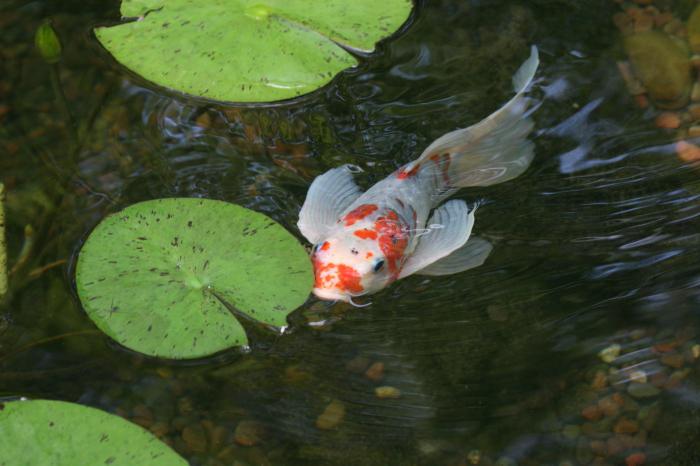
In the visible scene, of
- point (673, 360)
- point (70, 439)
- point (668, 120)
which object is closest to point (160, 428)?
point (70, 439)

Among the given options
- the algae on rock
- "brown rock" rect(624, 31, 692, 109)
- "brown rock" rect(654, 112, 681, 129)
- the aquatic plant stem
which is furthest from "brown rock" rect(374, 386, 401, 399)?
"brown rock" rect(624, 31, 692, 109)

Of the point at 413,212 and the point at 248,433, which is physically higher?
the point at 413,212

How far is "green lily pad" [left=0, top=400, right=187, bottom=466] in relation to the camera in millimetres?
2137

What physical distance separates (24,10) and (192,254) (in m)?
1.82

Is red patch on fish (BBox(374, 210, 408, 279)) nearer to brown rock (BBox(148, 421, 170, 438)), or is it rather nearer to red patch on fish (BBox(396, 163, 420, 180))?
red patch on fish (BBox(396, 163, 420, 180))

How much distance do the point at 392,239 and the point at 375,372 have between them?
0.53 m

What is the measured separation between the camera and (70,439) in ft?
7.18

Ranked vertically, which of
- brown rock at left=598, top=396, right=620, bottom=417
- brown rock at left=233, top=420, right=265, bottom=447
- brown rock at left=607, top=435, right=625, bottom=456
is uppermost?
brown rock at left=598, top=396, right=620, bottom=417

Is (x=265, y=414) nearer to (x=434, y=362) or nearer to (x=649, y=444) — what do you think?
(x=434, y=362)

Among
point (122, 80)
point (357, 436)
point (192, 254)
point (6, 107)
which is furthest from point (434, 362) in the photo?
point (6, 107)

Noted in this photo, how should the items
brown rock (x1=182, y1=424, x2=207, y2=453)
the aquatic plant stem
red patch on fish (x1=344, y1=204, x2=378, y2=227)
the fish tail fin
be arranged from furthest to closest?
the aquatic plant stem, the fish tail fin, red patch on fish (x1=344, y1=204, x2=378, y2=227), brown rock (x1=182, y1=424, x2=207, y2=453)

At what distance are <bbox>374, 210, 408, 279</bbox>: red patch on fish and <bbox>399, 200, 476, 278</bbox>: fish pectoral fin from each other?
0.04 m

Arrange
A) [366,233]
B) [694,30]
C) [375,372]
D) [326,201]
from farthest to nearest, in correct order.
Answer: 1. [694,30]
2. [326,201]
3. [366,233]
4. [375,372]

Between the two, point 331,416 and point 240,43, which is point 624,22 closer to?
point 240,43
